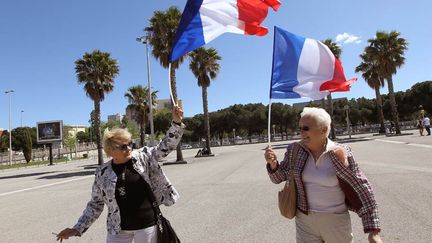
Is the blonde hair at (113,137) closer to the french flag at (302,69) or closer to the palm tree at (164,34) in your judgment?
the french flag at (302,69)

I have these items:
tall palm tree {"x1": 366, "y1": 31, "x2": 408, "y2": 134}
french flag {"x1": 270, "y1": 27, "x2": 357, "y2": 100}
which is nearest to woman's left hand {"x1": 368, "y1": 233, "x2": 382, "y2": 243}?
french flag {"x1": 270, "y1": 27, "x2": 357, "y2": 100}

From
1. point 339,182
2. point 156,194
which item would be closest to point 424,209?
point 339,182

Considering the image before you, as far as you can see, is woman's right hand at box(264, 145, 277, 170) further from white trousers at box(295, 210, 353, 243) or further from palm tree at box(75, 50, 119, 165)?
palm tree at box(75, 50, 119, 165)

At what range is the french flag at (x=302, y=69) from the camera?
4.75 metres

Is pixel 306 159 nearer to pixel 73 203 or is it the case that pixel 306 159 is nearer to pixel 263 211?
pixel 263 211

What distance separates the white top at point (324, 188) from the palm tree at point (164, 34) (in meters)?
28.9

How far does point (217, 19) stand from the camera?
5137mm

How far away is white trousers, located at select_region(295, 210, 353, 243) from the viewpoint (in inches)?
123

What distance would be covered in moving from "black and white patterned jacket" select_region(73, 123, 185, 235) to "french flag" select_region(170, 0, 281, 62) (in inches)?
59.4

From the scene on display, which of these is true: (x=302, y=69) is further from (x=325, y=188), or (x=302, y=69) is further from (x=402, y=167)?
(x=402, y=167)

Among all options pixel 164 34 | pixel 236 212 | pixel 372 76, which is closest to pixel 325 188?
pixel 236 212

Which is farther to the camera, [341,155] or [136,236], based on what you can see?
[136,236]

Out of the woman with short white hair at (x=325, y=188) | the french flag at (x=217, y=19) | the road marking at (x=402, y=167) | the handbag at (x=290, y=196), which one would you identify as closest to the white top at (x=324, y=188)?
the woman with short white hair at (x=325, y=188)

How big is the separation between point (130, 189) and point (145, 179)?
6.0 inches
